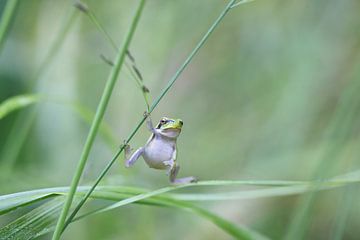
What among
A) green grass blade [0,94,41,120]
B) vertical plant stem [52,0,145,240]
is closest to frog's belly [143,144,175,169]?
green grass blade [0,94,41,120]

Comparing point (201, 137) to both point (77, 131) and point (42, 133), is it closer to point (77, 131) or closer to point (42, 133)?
point (77, 131)

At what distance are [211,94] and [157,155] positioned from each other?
3101 millimetres

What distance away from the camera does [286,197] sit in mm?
3719

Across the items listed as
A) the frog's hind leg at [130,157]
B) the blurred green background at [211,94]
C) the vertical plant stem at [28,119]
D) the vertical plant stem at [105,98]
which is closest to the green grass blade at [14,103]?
the vertical plant stem at [28,119]

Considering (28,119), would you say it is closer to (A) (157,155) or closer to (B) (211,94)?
(A) (157,155)

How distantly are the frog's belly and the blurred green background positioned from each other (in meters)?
1.48

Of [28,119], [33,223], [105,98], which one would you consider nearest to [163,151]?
[33,223]

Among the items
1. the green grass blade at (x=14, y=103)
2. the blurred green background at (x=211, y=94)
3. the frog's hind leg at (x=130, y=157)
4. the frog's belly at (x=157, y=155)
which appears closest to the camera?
the frog's hind leg at (x=130, y=157)

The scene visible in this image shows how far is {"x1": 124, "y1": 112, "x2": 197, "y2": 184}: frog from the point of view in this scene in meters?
1.64

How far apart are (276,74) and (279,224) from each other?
1.22 metres

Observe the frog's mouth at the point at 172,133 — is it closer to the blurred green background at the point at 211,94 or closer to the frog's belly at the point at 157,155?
the frog's belly at the point at 157,155

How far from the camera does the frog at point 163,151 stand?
1643mm

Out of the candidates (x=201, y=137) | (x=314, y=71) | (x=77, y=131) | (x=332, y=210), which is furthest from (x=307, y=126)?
(x=77, y=131)

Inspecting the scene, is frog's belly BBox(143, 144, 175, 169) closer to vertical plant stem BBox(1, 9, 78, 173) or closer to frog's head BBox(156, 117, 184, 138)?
frog's head BBox(156, 117, 184, 138)
